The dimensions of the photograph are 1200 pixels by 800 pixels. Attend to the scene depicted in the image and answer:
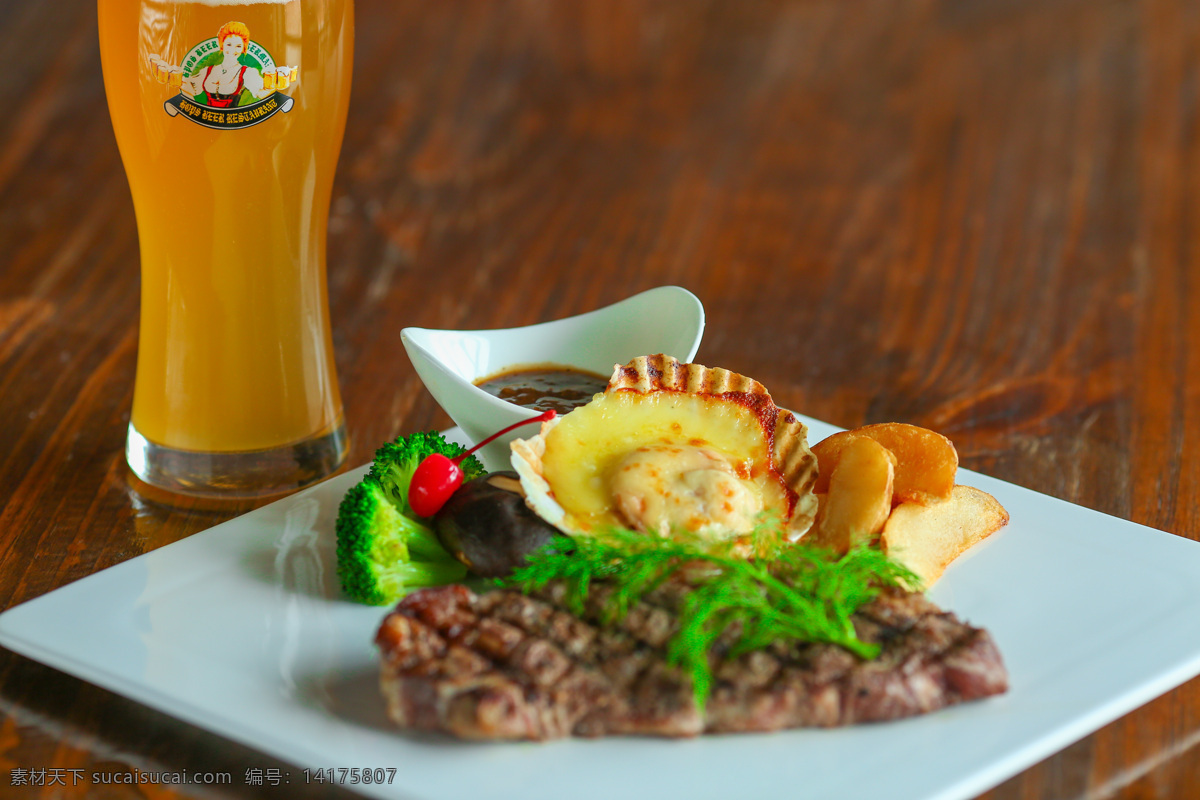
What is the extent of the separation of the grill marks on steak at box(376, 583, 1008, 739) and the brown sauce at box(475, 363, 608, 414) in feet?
2.26

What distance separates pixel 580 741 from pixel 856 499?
80 centimetres

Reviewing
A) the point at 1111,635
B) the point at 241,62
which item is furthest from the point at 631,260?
the point at 1111,635

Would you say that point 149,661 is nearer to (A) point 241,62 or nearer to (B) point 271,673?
(B) point 271,673

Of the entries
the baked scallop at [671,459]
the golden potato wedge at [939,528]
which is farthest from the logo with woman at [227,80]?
the golden potato wedge at [939,528]

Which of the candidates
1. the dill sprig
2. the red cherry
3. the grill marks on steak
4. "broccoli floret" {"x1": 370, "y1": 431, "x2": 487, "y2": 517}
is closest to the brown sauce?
"broccoli floret" {"x1": 370, "y1": 431, "x2": 487, "y2": 517}

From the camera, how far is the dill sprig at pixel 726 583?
6.50ft

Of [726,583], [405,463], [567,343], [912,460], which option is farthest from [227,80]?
[912,460]

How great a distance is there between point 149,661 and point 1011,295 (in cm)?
338

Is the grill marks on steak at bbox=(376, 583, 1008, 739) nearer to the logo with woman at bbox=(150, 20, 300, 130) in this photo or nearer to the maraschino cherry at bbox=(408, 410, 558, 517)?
the maraschino cherry at bbox=(408, 410, 558, 517)

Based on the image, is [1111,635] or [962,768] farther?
[1111,635]

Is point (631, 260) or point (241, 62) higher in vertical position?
point (241, 62)

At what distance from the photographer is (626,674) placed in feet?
6.35

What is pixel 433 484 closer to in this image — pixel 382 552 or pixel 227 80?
pixel 382 552

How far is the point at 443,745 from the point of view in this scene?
1.88m
